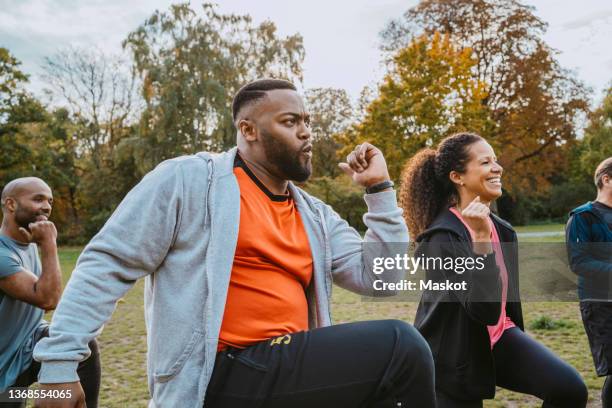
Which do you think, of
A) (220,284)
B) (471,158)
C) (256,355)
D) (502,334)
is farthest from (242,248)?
(471,158)

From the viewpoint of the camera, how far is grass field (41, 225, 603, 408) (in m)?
5.31

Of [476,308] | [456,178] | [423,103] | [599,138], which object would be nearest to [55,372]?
[476,308]

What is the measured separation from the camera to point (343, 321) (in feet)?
29.1

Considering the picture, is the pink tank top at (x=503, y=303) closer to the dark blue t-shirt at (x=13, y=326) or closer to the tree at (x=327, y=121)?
the dark blue t-shirt at (x=13, y=326)

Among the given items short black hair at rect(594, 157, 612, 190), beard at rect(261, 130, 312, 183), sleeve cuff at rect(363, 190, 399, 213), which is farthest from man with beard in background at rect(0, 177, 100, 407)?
short black hair at rect(594, 157, 612, 190)

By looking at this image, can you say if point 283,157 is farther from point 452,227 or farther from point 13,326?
point 13,326

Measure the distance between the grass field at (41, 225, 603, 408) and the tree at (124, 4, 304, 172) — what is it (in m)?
20.7

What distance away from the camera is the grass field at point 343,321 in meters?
5.31

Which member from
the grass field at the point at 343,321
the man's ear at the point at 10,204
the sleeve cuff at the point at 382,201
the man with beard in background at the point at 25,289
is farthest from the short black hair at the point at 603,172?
the man's ear at the point at 10,204

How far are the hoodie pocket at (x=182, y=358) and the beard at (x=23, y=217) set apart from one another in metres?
2.32

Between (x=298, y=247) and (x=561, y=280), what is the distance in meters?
10.9

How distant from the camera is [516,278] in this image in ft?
12.1

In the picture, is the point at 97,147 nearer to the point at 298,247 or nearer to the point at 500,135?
the point at 500,135

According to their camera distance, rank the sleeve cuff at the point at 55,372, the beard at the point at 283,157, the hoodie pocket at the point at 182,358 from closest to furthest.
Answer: the sleeve cuff at the point at 55,372, the hoodie pocket at the point at 182,358, the beard at the point at 283,157
